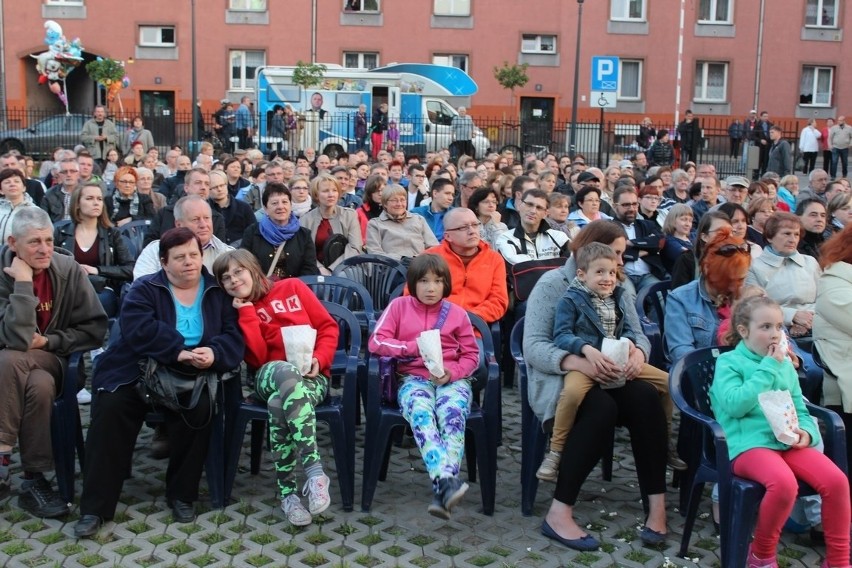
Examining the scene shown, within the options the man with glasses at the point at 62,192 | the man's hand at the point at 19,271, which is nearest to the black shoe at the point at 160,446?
the man's hand at the point at 19,271

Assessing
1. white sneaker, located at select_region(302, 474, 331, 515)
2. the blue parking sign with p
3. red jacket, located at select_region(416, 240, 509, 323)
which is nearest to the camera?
white sneaker, located at select_region(302, 474, 331, 515)

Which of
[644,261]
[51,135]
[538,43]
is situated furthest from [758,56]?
[644,261]

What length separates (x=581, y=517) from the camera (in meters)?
5.14

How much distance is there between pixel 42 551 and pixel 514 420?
3.19 meters

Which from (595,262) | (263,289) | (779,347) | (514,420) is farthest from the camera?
(514,420)

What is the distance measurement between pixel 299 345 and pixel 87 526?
1331mm

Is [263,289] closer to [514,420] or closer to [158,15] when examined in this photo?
[514,420]

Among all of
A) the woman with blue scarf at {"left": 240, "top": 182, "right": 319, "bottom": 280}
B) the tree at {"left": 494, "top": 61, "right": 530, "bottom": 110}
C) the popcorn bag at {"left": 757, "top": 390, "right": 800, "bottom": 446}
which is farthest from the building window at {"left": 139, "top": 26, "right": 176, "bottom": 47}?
the popcorn bag at {"left": 757, "top": 390, "right": 800, "bottom": 446}

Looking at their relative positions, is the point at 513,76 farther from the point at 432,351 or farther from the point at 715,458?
the point at 715,458

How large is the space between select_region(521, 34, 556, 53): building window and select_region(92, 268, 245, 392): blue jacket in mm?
33032

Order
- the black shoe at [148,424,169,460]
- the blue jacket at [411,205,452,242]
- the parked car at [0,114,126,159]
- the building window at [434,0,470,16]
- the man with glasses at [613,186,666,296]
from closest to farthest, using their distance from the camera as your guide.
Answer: the black shoe at [148,424,169,460]
the man with glasses at [613,186,666,296]
the blue jacket at [411,205,452,242]
the parked car at [0,114,126,159]
the building window at [434,0,470,16]

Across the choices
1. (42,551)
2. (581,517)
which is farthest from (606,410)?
(42,551)

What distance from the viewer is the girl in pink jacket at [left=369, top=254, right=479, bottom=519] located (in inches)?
191

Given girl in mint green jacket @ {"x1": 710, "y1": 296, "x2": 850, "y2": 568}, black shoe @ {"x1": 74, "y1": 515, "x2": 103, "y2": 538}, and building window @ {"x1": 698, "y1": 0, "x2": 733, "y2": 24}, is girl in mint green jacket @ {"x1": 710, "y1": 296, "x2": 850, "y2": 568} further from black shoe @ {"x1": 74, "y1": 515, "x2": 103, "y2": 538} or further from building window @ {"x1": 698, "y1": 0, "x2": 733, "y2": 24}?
building window @ {"x1": 698, "y1": 0, "x2": 733, "y2": 24}
